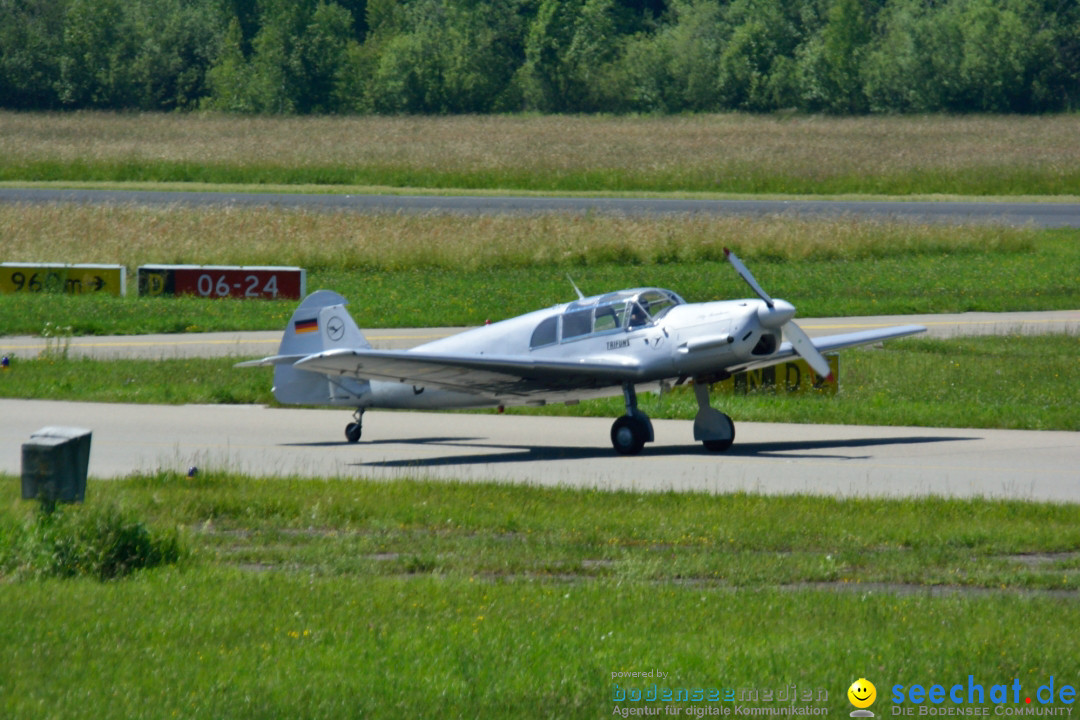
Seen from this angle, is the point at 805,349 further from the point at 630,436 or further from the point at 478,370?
the point at 478,370

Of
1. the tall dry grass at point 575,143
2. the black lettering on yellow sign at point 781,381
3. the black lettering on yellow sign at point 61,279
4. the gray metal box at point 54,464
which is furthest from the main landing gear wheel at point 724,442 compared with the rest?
the tall dry grass at point 575,143

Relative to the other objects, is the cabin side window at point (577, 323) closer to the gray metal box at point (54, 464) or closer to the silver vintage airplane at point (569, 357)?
the silver vintage airplane at point (569, 357)

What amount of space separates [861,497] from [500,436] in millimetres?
6246

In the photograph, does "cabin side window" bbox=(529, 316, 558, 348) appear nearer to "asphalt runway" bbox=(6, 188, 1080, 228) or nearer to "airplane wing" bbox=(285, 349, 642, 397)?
"airplane wing" bbox=(285, 349, 642, 397)

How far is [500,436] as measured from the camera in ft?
57.4

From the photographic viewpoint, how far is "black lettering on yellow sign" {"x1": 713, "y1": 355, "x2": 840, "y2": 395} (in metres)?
19.8

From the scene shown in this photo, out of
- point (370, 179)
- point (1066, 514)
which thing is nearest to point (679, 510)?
point (1066, 514)

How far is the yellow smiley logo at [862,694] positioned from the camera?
6503mm

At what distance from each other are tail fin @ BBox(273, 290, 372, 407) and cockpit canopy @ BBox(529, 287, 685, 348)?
7.69ft

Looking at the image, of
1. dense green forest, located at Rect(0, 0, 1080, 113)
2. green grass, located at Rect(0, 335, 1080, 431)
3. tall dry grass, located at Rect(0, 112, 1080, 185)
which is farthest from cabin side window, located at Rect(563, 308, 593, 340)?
dense green forest, located at Rect(0, 0, 1080, 113)

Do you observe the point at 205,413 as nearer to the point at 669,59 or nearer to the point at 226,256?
the point at 226,256

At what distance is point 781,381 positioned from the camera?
20.2 metres

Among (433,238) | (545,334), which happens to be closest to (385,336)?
(545,334)

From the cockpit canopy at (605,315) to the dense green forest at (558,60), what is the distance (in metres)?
81.1
